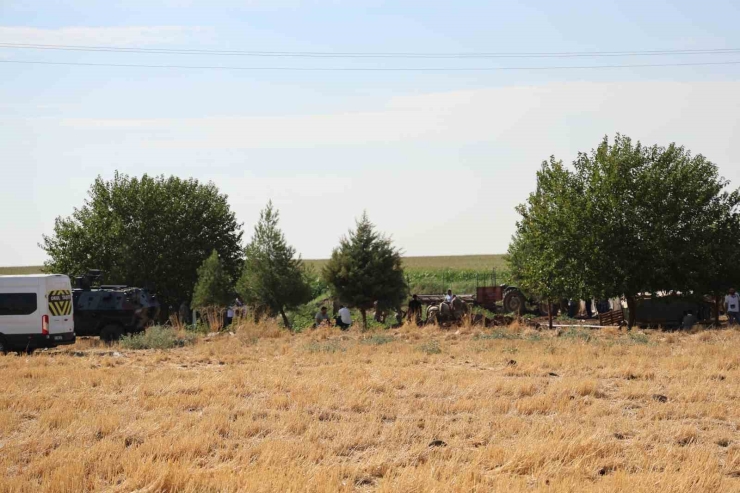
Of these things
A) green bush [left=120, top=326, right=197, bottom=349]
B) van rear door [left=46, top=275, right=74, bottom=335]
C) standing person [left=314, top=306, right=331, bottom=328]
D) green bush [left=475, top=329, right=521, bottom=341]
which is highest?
van rear door [left=46, top=275, right=74, bottom=335]

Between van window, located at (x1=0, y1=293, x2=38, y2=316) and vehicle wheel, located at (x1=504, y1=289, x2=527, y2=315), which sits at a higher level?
van window, located at (x1=0, y1=293, x2=38, y2=316)

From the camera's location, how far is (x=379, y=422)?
12414mm

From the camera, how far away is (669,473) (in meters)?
9.21

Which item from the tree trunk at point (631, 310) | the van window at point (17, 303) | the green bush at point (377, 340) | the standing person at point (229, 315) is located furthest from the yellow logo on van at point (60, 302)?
the tree trunk at point (631, 310)

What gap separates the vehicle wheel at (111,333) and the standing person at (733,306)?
20.4 m

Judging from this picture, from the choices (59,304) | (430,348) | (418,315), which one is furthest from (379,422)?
Answer: (418,315)

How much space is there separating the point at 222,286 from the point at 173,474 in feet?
110

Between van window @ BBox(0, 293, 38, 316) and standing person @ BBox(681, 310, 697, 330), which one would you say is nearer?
van window @ BBox(0, 293, 38, 316)

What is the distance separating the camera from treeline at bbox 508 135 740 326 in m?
31.8

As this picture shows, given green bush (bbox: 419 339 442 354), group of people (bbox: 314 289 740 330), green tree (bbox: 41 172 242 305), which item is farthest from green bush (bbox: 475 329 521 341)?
green tree (bbox: 41 172 242 305)

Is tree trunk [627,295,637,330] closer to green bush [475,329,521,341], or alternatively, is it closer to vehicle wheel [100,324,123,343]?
green bush [475,329,521,341]

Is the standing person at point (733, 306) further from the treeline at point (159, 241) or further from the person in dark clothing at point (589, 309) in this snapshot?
the treeline at point (159, 241)

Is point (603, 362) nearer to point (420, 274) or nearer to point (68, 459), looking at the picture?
point (68, 459)

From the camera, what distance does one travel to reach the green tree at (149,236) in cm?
4809
